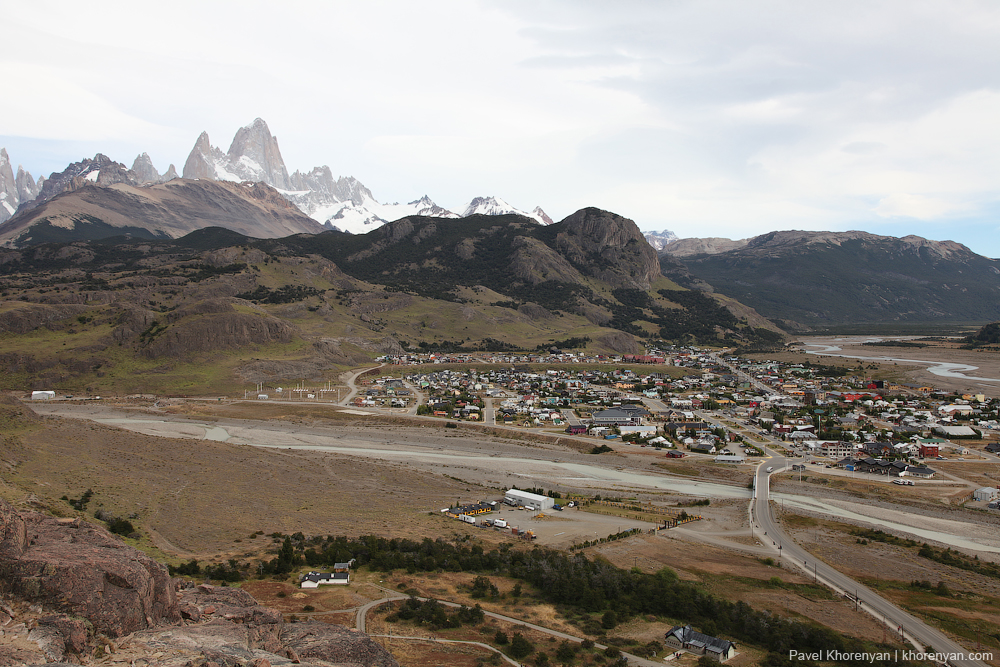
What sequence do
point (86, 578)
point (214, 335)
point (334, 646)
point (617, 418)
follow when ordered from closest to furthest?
point (86, 578) < point (334, 646) < point (617, 418) < point (214, 335)

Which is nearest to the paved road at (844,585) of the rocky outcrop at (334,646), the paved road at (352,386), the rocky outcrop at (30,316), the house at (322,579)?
the rocky outcrop at (334,646)

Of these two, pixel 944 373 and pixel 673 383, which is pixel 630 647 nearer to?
pixel 673 383

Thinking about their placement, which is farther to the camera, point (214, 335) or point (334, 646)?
point (214, 335)

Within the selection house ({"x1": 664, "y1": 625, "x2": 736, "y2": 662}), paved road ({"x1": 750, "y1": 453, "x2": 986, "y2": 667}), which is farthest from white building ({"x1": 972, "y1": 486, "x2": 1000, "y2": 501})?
house ({"x1": 664, "y1": 625, "x2": 736, "y2": 662})

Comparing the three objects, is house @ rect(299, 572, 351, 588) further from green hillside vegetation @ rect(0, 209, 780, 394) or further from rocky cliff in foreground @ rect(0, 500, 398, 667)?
green hillside vegetation @ rect(0, 209, 780, 394)

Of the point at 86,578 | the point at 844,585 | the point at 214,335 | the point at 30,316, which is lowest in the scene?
the point at 844,585

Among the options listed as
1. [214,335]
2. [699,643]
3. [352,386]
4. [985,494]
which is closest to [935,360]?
[985,494]

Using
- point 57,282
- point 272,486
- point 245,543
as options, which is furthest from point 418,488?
point 57,282

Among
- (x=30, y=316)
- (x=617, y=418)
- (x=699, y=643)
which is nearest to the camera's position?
(x=699, y=643)

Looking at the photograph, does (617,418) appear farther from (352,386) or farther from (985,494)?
(352,386)
